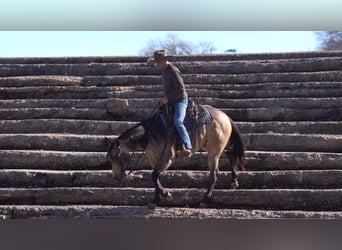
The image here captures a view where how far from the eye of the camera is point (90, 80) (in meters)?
9.03

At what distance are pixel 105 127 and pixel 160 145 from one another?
66.2 inches

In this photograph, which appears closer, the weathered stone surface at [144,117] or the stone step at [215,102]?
the weathered stone surface at [144,117]

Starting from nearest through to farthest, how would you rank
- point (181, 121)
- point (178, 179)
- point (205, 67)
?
1. point (181, 121)
2. point (178, 179)
3. point (205, 67)

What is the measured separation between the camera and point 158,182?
607 centimetres

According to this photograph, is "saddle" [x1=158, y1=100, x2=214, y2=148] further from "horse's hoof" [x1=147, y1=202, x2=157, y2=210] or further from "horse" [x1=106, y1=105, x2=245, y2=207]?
"horse's hoof" [x1=147, y1=202, x2=157, y2=210]

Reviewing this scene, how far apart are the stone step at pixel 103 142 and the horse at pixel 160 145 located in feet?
2.89

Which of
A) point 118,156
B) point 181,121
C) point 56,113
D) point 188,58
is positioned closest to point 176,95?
point 181,121

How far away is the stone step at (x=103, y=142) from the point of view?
7.09 meters

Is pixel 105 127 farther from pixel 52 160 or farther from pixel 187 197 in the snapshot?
pixel 187 197

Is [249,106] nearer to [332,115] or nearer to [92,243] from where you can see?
[332,115]

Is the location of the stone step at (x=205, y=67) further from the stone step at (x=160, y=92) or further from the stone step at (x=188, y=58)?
the stone step at (x=160, y=92)

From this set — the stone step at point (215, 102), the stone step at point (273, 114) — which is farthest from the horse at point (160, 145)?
the stone step at point (215, 102)

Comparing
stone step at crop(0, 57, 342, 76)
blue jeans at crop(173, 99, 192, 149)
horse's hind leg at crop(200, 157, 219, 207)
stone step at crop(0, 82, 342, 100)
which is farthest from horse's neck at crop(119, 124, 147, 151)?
stone step at crop(0, 57, 342, 76)

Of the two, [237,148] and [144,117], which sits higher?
[237,148]
